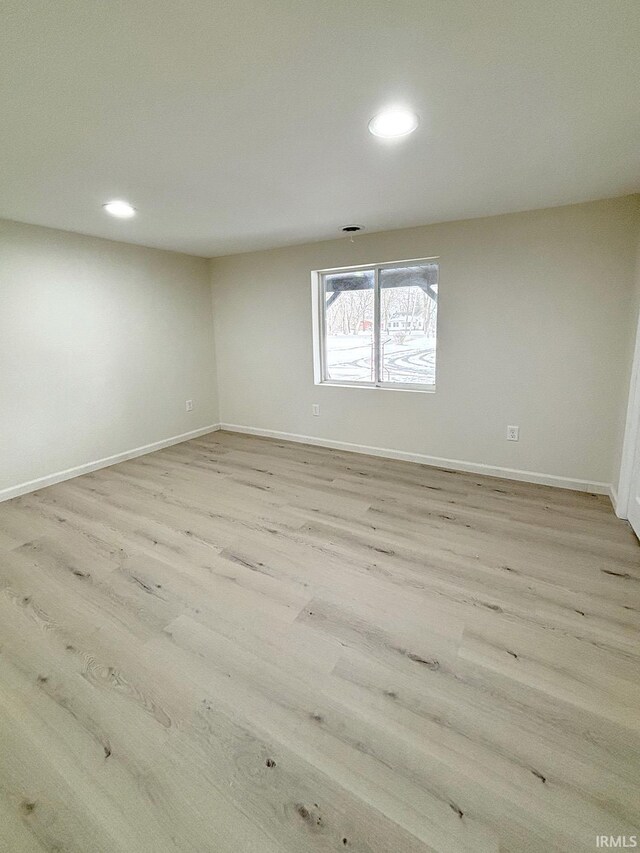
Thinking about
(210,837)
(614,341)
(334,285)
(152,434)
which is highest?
(334,285)

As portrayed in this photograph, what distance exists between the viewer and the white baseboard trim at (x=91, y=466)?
3.17 meters

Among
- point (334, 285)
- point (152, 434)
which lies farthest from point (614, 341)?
point (152, 434)

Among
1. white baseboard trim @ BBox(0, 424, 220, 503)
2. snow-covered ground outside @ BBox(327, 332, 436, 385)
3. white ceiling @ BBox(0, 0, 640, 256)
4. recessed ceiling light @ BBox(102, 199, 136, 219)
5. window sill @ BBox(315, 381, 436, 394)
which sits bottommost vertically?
white baseboard trim @ BBox(0, 424, 220, 503)

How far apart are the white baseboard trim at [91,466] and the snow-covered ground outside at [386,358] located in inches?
77.4

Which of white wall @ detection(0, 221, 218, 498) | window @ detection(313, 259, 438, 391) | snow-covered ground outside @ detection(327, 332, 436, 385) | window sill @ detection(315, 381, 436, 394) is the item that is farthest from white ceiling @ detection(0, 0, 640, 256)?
window sill @ detection(315, 381, 436, 394)

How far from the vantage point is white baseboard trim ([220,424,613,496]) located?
3.07 metres

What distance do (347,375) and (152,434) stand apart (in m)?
2.31

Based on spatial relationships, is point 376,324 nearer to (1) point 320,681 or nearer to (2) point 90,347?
(2) point 90,347

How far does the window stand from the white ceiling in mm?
1083

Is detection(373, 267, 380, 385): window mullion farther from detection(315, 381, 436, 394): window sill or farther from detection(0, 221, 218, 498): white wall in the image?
detection(0, 221, 218, 498): white wall

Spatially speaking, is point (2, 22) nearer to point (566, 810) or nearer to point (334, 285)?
point (566, 810)

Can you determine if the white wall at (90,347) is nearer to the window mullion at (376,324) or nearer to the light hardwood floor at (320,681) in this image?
the light hardwood floor at (320,681)

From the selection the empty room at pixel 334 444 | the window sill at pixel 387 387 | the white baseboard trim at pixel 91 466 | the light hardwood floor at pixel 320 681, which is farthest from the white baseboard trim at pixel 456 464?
the white baseboard trim at pixel 91 466

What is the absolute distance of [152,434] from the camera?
4.32 m
